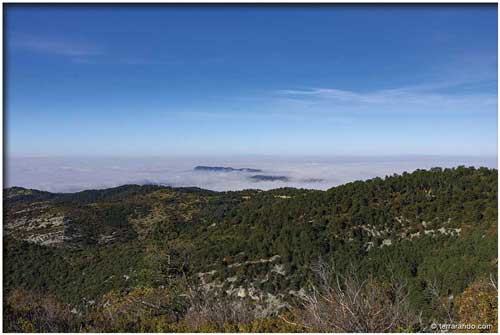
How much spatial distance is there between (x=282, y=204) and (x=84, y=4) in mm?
26832

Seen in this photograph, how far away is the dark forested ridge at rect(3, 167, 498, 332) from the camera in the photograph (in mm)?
5727

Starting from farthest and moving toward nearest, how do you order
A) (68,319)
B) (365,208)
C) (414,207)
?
(365,208), (414,207), (68,319)

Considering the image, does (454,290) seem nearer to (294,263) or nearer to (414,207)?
(294,263)

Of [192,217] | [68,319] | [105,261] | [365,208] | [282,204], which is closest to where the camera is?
[68,319]

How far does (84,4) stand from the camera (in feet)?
13.9

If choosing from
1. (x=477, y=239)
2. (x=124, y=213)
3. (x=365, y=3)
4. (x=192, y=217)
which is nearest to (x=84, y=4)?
(x=365, y=3)

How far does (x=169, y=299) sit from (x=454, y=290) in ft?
25.6

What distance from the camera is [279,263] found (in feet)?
58.4

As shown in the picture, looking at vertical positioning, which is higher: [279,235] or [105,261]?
[279,235]

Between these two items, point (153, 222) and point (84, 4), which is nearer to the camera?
point (84, 4)

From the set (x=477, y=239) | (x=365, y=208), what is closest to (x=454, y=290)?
(x=477, y=239)

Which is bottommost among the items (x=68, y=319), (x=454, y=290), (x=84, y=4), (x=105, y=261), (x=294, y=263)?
(x=105, y=261)

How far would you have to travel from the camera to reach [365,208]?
2200 cm

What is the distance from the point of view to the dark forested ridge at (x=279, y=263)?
573 centimetres
